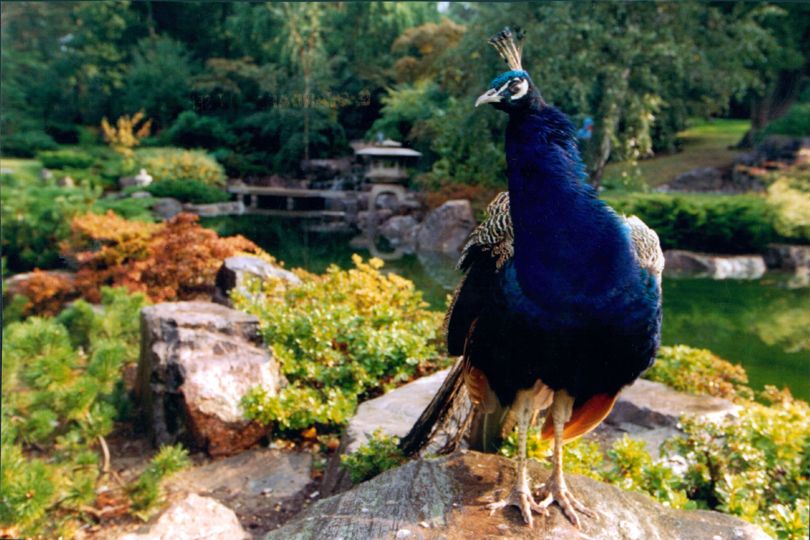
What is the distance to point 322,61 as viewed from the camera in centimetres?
697

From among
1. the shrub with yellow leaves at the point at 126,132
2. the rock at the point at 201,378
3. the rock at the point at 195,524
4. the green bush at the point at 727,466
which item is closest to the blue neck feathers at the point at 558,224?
the green bush at the point at 727,466

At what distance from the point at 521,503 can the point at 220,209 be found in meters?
6.46

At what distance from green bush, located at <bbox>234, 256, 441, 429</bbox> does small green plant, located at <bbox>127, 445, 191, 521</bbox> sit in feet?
1.86

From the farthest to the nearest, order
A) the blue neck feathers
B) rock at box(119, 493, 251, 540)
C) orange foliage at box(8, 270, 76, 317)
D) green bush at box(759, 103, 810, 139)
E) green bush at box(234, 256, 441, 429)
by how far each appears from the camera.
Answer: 1. green bush at box(759, 103, 810, 139)
2. orange foliage at box(8, 270, 76, 317)
3. green bush at box(234, 256, 441, 429)
4. rock at box(119, 493, 251, 540)
5. the blue neck feathers

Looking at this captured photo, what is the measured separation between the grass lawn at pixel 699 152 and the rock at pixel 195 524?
9744 millimetres

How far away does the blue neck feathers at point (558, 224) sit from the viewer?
161cm

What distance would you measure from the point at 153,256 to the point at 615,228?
190 inches

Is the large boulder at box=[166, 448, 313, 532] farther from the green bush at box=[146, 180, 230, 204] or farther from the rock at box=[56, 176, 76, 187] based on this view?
the rock at box=[56, 176, 76, 187]

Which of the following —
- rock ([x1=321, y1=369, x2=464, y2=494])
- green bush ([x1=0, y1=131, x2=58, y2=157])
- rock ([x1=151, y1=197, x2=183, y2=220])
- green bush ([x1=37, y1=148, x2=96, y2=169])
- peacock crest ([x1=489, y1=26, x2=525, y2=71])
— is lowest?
rock ([x1=321, y1=369, x2=464, y2=494])

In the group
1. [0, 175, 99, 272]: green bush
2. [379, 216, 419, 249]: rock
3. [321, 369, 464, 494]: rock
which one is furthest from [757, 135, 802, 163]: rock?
[0, 175, 99, 272]: green bush

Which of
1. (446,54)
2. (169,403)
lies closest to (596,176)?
(446,54)

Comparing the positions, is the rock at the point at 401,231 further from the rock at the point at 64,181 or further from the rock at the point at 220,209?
the rock at the point at 64,181

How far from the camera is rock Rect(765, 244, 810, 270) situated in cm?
639

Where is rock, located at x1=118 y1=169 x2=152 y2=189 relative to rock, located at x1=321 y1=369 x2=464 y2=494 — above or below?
above
